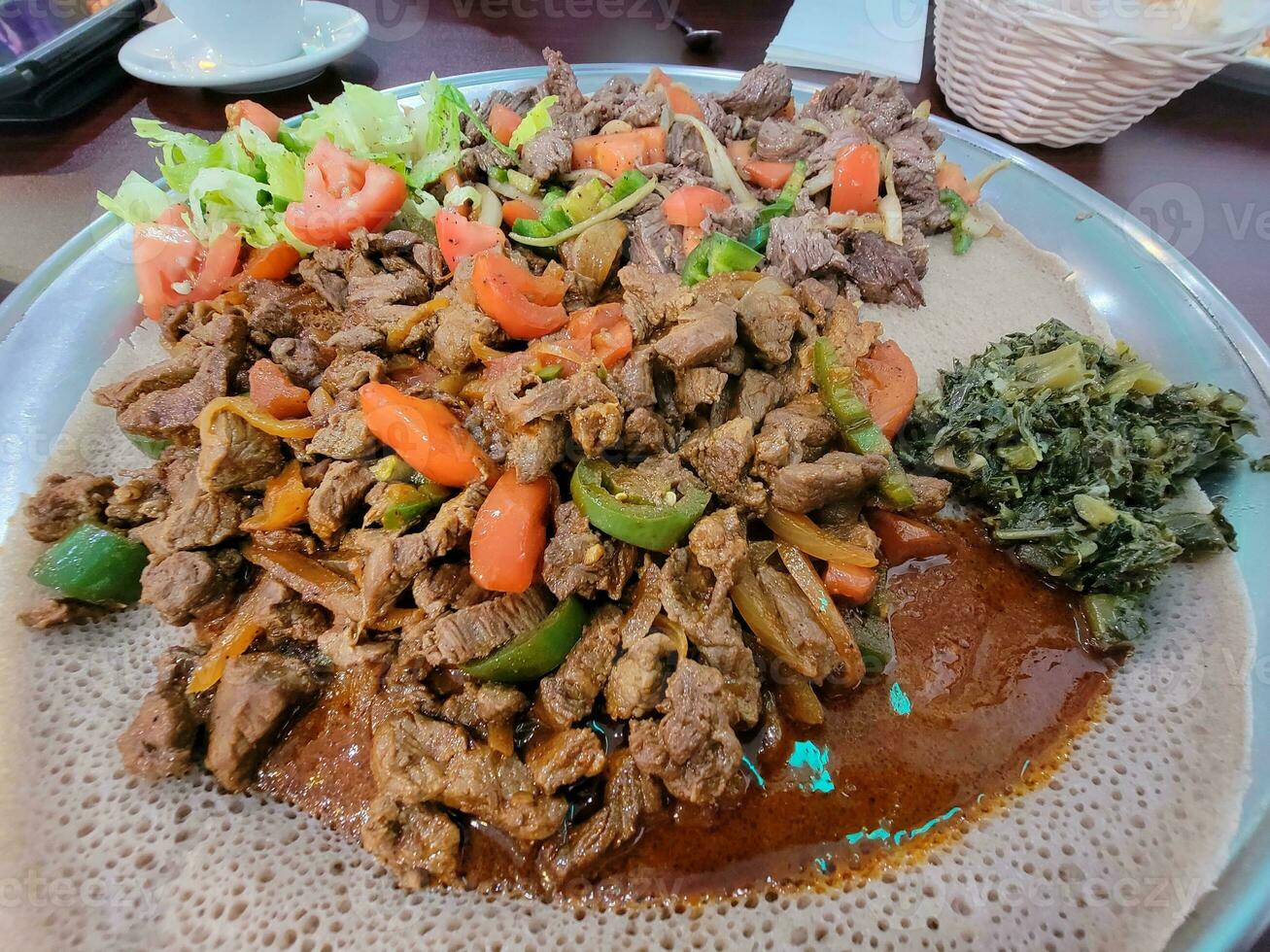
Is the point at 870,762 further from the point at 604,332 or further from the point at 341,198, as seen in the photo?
the point at 341,198

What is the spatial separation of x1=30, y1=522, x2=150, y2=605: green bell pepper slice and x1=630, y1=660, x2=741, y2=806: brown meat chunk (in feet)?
5.77

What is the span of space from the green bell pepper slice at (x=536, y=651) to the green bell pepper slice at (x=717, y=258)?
151 cm

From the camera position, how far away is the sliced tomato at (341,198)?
2.99 meters

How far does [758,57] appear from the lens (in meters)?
5.09

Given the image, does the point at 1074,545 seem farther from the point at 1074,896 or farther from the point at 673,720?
the point at 673,720

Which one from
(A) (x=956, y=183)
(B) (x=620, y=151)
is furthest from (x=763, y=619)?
(A) (x=956, y=183)

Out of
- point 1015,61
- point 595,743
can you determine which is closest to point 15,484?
point 595,743

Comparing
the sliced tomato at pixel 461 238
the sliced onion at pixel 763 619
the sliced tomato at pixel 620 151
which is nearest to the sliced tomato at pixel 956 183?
the sliced tomato at pixel 620 151

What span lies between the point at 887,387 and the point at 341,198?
2.48 m

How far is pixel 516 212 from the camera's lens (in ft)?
10.6

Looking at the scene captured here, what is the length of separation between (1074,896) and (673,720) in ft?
3.68

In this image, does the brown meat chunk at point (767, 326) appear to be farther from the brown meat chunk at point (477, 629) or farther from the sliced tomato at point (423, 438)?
the brown meat chunk at point (477, 629)

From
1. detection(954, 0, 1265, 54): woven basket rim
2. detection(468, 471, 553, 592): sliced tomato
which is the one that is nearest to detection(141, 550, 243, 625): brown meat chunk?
detection(468, 471, 553, 592): sliced tomato

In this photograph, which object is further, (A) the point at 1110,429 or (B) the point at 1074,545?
(A) the point at 1110,429
